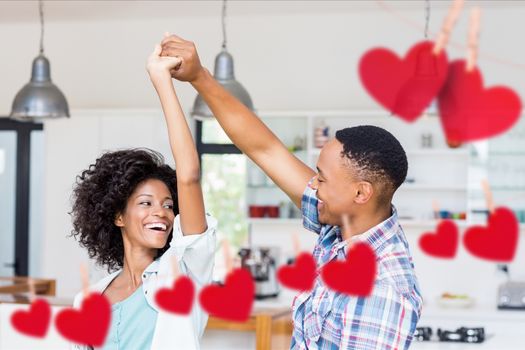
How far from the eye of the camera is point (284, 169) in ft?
5.10

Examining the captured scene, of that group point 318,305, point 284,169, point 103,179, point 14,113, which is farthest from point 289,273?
point 14,113

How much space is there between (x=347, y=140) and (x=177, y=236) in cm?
53

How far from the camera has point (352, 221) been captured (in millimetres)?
1197

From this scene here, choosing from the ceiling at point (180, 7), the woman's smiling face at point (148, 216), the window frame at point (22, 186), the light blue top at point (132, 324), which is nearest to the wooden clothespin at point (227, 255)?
the woman's smiling face at point (148, 216)

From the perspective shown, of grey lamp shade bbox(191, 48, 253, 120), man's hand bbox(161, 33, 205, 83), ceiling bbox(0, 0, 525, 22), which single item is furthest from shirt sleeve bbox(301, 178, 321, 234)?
ceiling bbox(0, 0, 525, 22)

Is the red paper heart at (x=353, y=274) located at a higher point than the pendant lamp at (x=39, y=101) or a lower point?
lower

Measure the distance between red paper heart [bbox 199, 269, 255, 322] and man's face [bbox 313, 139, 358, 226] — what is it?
0.74ft

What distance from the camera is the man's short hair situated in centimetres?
109

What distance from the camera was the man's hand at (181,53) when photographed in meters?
1.17

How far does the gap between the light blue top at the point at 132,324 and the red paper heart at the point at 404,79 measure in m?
1.14

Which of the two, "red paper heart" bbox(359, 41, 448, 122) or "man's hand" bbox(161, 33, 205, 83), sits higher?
"man's hand" bbox(161, 33, 205, 83)

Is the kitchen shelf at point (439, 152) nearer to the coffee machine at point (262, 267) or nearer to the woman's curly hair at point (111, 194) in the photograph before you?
the coffee machine at point (262, 267)

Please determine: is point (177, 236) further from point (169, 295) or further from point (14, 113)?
point (14, 113)

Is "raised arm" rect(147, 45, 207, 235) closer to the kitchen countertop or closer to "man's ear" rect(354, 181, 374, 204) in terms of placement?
"man's ear" rect(354, 181, 374, 204)
